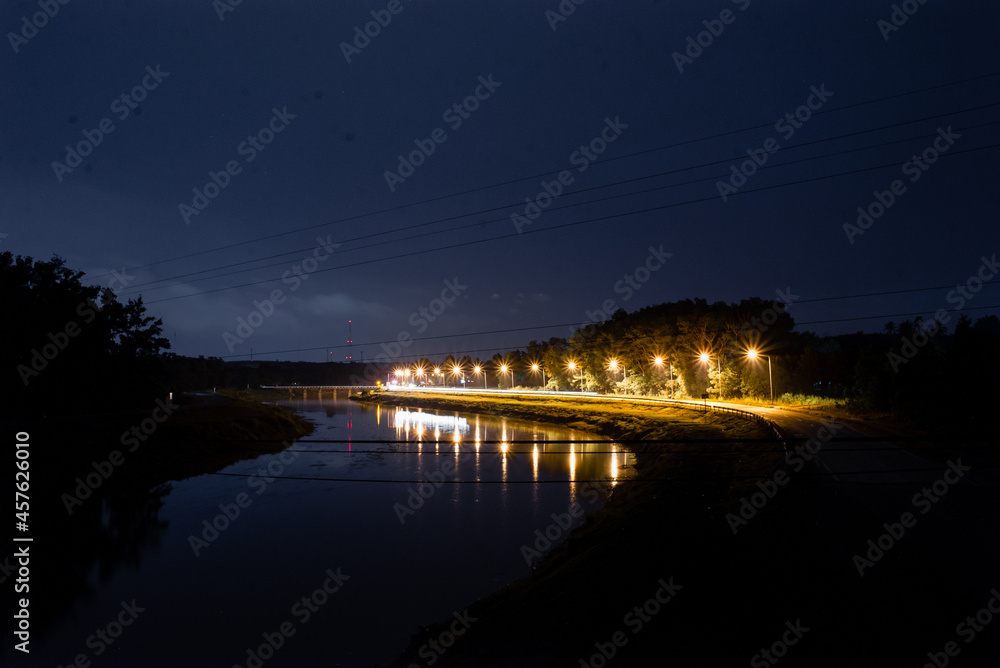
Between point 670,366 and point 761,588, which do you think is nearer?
point 761,588

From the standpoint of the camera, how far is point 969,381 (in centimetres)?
2767

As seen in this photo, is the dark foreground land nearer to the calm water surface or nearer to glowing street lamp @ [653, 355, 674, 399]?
the calm water surface

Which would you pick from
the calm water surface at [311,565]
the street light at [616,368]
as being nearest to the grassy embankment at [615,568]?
the calm water surface at [311,565]

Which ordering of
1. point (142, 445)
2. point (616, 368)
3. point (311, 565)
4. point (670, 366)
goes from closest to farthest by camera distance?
point (311, 565) → point (142, 445) → point (670, 366) → point (616, 368)

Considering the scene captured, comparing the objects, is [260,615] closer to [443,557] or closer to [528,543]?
[443,557]

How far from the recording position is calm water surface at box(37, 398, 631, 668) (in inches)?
488

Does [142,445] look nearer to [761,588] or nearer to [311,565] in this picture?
[311,565]

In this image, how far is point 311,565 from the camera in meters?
17.4

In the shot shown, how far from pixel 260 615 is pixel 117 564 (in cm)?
813

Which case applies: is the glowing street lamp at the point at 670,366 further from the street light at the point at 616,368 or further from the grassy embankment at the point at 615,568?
the grassy embankment at the point at 615,568

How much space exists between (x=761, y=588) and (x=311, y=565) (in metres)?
13.9

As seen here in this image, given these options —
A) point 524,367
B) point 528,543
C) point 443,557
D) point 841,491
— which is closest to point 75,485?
point 443,557

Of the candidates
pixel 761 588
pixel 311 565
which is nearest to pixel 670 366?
pixel 311 565

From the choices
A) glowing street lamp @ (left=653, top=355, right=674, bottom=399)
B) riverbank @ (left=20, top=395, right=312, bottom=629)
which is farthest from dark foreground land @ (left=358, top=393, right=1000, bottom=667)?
glowing street lamp @ (left=653, top=355, right=674, bottom=399)
